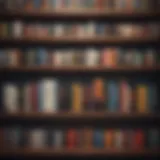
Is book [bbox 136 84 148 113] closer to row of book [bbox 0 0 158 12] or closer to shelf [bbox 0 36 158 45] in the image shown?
shelf [bbox 0 36 158 45]

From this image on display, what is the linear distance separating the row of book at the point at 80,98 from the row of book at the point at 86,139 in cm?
14


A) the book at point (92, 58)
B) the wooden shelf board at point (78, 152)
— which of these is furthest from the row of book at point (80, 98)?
the wooden shelf board at point (78, 152)

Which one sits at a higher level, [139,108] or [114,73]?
[114,73]

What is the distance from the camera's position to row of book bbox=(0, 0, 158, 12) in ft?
6.57

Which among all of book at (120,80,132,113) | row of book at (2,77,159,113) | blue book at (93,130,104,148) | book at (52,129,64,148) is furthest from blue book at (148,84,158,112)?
book at (52,129,64,148)

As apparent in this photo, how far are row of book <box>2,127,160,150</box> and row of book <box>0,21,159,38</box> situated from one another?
2.06 feet

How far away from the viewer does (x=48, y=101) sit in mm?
1994

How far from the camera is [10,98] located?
1.99 metres

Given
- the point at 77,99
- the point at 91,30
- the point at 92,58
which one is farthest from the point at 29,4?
the point at 77,99

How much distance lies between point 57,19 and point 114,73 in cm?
52

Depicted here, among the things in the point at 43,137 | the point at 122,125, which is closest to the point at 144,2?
the point at 122,125

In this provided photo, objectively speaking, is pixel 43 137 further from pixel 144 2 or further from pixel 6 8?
pixel 144 2

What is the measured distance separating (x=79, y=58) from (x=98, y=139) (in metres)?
0.54

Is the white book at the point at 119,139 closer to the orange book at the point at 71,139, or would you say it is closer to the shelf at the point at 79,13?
the orange book at the point at 71,139
